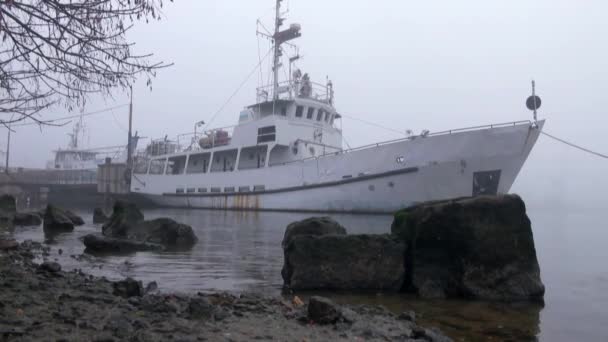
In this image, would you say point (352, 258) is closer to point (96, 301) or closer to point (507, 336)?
point (507, 336)

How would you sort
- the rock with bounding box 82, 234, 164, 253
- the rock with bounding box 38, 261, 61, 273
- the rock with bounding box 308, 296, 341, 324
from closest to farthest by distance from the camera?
the rock with bounding box 308, 296, 341, 324, the rock with bounding box 38, 261, 61, 273, the rock with bounding box 82, 234, 164, 253

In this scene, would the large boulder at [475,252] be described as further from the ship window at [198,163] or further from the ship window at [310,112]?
the ship window at [198,163]

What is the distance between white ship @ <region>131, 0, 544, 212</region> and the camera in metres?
19.3

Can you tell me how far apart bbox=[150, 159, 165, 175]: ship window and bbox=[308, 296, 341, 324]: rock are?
110 feet

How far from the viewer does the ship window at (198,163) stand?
31902 mm

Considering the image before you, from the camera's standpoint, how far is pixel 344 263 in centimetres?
584

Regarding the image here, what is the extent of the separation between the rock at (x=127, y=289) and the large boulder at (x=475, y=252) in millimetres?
3181

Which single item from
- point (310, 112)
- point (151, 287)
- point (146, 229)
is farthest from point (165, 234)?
point (310, 112)

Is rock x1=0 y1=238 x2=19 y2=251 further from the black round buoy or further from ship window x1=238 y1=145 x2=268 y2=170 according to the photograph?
ship window x1=238 y1=145 x2=268 y2=170

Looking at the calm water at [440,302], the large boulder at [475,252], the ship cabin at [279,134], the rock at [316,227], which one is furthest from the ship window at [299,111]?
the large boulder at [475,252]

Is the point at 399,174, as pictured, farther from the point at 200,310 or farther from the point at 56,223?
the point at 200,310

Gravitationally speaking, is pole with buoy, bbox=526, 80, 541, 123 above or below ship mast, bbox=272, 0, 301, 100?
below

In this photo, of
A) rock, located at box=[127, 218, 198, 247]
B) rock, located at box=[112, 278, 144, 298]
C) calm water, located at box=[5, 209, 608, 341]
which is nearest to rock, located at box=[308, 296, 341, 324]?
calm water, located at box=[5, 209, 608, 341]

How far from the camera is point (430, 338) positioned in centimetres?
358
